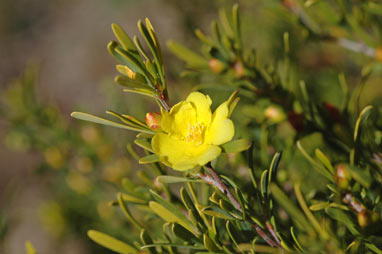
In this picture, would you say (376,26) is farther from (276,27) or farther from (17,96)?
(17,96)

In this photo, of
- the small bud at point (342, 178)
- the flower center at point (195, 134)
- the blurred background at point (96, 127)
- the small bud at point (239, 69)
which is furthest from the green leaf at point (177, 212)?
the blurred background at point (96, 127)

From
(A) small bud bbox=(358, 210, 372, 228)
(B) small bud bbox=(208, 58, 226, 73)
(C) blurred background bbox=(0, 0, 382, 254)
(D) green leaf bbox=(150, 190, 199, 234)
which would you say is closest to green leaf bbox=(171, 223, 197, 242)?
(D) green leaf bbox=(150, 190, 199, 234)

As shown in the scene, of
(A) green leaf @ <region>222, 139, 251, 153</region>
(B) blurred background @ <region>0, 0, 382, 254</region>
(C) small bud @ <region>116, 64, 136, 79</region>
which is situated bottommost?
(B) blurred background @ <region>0, 0, 382, 254</region>

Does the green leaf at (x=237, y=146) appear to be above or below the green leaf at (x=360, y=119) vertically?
above

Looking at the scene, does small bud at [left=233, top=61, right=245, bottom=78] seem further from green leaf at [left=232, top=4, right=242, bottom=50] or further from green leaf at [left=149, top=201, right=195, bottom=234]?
green leaf at [left=149, top=201, right=195, bottom=234]

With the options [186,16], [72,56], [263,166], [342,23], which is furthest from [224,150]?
[72,56]

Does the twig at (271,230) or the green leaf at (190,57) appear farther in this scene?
the green leaf at (190,57)

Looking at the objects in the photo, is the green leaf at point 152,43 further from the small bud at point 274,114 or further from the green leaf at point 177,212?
the small bud at point 274,114
